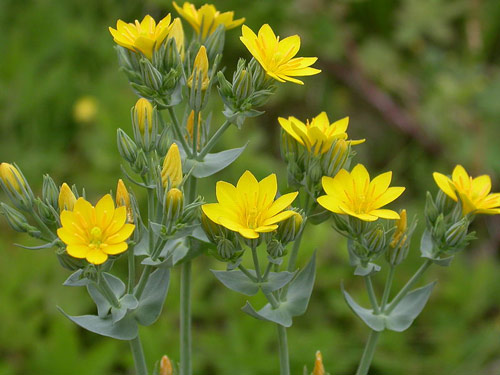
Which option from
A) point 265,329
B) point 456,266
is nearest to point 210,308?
point 265,329

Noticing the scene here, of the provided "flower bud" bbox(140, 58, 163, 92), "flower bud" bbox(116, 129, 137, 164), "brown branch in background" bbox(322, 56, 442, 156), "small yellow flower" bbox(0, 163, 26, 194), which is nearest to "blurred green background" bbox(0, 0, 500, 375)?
"brown branch in background" bbox(322, 56, 442, 156)

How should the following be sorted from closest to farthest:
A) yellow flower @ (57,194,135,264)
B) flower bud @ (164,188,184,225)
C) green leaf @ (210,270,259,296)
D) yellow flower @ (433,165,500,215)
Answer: yellow flower @ (57,194,135,264) < flower bud @ (164,188,184,225) < green leaf @ (210,270,259,296) < yellow flower @ (433,165,500,215)

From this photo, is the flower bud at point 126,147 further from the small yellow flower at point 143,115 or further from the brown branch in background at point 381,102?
the brown branch in background at point 381,102

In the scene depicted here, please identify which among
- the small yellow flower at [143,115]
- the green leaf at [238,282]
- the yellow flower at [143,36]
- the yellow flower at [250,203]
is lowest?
the green leaf at [238,282]

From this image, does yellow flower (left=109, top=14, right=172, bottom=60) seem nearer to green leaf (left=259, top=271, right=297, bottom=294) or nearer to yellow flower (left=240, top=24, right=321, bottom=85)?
yellow flower (left=240, top=24, right=321, bottom=85)

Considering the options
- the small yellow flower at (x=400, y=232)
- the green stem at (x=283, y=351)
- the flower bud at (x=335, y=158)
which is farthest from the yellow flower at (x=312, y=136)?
the green stem at (x=283, y=351)
